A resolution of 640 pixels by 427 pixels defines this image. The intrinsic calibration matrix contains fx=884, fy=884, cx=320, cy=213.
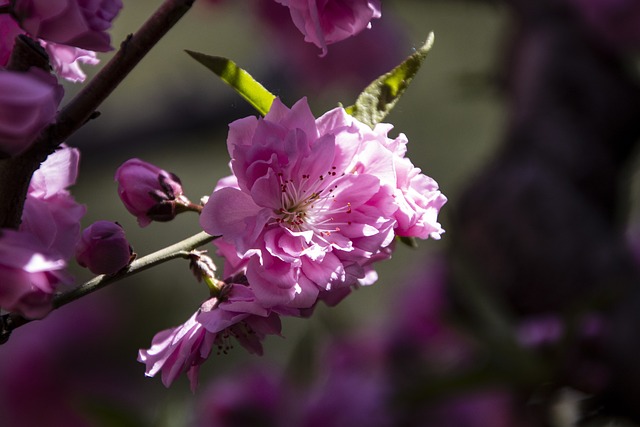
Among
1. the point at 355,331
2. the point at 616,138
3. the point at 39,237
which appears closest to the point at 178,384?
the point at 355,331

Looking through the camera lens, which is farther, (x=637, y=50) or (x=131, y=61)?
(x=637, y=50)

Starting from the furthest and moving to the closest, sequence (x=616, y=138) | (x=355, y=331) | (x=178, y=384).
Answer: (x=178, y=384) → (x=355, y=331) → (x=616, y=138)

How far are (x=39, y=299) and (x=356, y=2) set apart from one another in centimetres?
15

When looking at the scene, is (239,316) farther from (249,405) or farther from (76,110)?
(249,405)

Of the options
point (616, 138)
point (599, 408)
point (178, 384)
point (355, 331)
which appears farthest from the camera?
point (178, 384)

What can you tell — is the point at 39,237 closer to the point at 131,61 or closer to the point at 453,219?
the point at 131,61

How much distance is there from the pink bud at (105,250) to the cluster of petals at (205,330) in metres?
0.03

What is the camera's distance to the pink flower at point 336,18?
319 millimetres

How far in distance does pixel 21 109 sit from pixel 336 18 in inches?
5.1

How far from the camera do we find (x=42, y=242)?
0.30 metres

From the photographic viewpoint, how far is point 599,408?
2.48 ft

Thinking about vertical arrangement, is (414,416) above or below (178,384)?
above

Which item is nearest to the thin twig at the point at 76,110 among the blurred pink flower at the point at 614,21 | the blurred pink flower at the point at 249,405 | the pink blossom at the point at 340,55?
the blurred pink flower at the point at 249,405

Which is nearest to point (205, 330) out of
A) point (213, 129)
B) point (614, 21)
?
point (614, 21)
